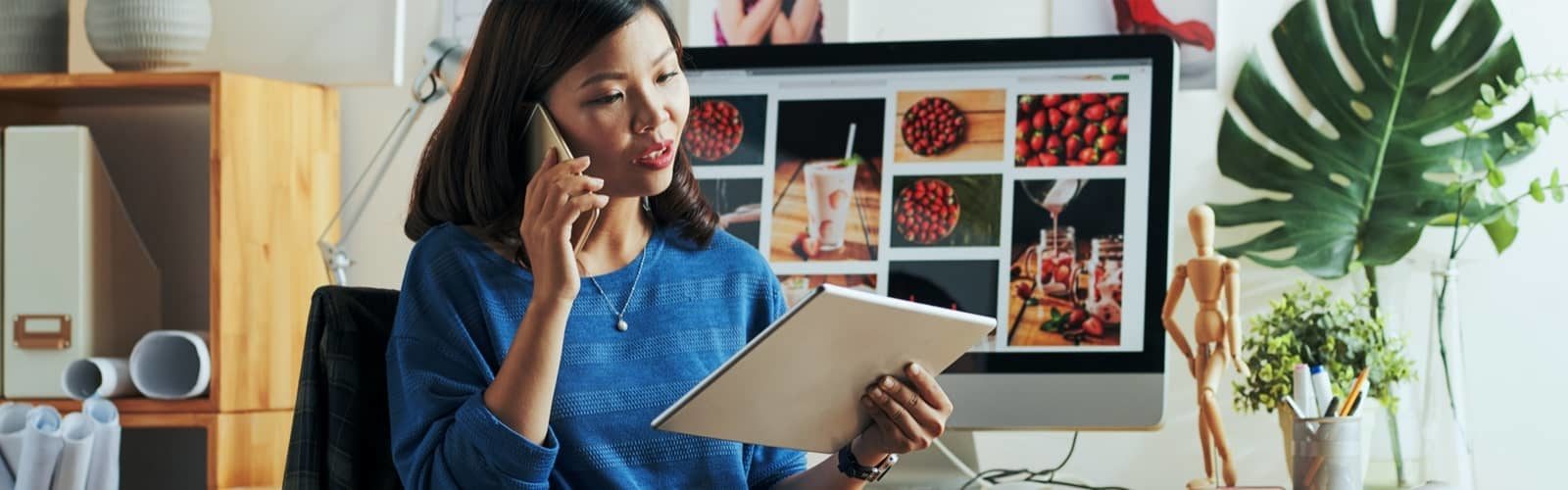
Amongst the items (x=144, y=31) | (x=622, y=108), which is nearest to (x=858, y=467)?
(x=622, y=108)

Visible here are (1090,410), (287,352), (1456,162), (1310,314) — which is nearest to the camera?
(1090,410)

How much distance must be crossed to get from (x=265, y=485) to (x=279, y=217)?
1.23ft

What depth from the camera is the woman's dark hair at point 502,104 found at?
1.08 metres

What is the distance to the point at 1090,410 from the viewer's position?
152cm

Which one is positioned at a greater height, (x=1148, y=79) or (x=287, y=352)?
(x=1148, y=79)

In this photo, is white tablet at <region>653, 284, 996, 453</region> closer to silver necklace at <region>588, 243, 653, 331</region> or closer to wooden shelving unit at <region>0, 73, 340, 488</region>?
silver necklace at <region>588, 243, 653, 331</region>

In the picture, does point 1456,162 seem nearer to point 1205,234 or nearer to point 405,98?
point 1205,234

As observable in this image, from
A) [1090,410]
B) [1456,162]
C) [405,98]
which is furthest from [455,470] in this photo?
[405,98]

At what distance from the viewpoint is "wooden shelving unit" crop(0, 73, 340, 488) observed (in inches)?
80.5

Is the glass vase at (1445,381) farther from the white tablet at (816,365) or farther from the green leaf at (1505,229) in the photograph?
the white tablet at (816,365)

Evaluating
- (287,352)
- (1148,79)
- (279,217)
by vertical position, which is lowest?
(287,352)

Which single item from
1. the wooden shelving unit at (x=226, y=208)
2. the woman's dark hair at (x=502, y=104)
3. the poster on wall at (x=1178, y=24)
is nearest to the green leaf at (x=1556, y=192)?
the poster on wall at (x=1178, y=24)

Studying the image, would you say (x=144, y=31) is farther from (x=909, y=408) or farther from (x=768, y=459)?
(x=909, y=408)

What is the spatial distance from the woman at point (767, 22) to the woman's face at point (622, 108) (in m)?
1.11
